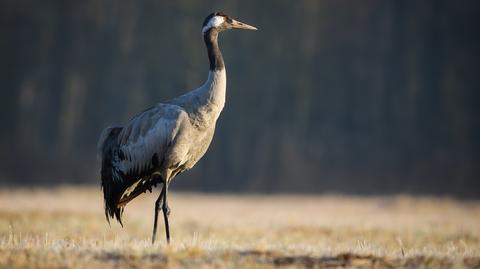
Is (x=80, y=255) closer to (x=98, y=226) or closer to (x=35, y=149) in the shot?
(x=98, y=226)

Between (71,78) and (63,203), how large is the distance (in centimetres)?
2067

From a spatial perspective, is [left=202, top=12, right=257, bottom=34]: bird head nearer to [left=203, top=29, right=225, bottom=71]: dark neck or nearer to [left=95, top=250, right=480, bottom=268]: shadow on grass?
[left=203, top=29, right=225, bottom=71]: dark neck

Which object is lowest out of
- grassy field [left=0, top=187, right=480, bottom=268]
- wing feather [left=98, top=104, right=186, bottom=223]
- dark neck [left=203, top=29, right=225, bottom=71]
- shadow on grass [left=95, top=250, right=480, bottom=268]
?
grassy field [left=0, top=187, right=480, bottom=268]

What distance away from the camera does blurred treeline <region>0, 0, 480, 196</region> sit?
42.0m

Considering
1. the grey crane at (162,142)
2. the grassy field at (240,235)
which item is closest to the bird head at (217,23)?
the grey crane at (162,142)

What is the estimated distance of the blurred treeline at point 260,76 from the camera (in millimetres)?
42031

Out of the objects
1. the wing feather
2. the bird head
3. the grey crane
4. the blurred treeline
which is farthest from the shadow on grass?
the blurred treeline

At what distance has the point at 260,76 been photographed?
4406 centimetres

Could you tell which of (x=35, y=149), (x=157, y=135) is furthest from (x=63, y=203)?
(x=35, y=149)

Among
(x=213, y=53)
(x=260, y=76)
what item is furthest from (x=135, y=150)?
(x=260, y=76)

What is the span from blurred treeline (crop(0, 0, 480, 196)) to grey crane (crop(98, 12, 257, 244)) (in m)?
30.7

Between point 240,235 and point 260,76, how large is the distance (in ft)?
98.6

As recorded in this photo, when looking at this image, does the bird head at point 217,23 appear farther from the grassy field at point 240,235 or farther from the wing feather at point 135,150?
the grassy field at point 240,235

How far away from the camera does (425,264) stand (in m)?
8.03
